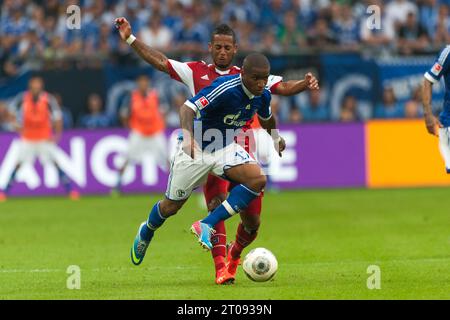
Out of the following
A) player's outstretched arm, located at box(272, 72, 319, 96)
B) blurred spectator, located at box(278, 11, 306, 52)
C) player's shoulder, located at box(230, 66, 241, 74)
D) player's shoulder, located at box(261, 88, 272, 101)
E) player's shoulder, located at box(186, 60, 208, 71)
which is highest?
blurred spectator, located at box(278, 11, 306, 52)

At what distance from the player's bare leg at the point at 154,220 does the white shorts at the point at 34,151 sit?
10.9 m

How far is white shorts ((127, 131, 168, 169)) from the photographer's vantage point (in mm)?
21578

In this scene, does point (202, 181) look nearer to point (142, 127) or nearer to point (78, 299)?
point (78, 299)

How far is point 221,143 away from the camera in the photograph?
392 inches

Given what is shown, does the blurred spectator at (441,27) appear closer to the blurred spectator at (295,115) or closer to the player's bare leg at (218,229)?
the blurred spectator at (295,115)

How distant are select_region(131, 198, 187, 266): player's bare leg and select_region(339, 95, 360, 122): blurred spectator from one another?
42.6ft

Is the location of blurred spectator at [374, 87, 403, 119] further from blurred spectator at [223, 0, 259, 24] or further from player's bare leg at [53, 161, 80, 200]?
player's bare leg at [53, 161, 80, 200]

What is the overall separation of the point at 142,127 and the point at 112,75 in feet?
5.65

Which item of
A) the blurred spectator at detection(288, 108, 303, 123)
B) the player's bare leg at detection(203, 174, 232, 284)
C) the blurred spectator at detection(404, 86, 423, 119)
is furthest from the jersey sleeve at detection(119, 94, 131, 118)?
the player's bare leg at detection(203, 174, 232, 284)

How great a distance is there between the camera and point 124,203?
2000 centimetres

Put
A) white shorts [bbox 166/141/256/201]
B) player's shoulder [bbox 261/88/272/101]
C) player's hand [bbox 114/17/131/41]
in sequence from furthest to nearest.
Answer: player's hand [bbox 114/17/131/41] → player's shoulder [bbox 261/88/272/101] → white shorts [bbox 166/141/256/201]

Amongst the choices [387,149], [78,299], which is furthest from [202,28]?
[78,299]

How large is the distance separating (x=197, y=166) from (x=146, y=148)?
1176 cm

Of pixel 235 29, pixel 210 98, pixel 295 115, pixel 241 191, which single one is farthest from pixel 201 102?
pixel 235 29
